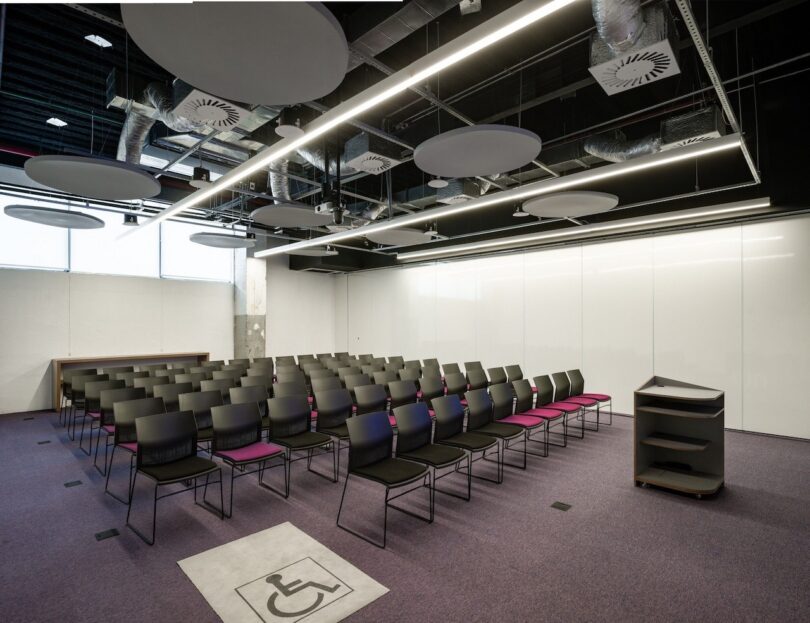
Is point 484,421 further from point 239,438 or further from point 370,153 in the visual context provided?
point 370,153

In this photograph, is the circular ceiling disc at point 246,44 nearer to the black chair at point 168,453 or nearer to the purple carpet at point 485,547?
the black chair at point 168,453

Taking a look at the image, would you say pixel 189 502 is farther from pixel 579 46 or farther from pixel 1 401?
pixel 1 401

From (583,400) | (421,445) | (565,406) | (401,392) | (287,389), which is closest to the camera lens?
(421,445)

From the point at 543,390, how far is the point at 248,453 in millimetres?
4055

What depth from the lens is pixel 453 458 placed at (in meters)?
3.79

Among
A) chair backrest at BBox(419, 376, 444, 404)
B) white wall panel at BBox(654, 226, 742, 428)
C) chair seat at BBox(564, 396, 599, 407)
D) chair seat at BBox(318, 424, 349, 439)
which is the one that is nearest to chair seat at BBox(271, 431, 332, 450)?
chair seat at BBox(318, 424, 349, 439)

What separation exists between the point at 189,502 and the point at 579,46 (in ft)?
18.6

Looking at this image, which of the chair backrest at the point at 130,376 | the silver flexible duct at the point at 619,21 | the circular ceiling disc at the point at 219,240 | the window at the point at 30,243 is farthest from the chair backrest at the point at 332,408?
the window at the point at 30,243

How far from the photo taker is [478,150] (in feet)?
11.7

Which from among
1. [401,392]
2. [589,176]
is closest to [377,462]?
[401,392]

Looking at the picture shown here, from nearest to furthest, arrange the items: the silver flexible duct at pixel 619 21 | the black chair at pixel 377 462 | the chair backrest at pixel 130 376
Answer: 1. the silver flexible duct at pixel 619 21
2. the black chair at pixel 377 462
3. the chair backrest at pixel 130 376

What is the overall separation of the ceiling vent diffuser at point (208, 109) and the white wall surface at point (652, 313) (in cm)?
663

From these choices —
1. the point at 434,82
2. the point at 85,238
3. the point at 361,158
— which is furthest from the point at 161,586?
the point at 85,238

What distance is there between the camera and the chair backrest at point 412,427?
4016mm
